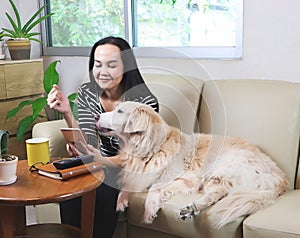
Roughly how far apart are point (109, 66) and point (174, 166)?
54 centimetres

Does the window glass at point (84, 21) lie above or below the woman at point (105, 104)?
above

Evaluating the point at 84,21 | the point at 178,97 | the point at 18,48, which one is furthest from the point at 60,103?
the point at 84,21

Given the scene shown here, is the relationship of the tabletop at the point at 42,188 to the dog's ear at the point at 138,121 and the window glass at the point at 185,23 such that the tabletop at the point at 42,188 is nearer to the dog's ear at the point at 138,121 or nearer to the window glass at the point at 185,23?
the dog's ear at the point at 138,121

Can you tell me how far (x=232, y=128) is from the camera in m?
2.15

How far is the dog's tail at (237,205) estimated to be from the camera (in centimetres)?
170

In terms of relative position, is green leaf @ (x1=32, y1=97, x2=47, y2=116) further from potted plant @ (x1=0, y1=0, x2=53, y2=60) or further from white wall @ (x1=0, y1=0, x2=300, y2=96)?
white wall @ (x1=0, y1=0, x2=300, y2=96)

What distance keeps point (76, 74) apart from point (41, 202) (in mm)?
1791

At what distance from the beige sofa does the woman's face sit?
28 centimetres

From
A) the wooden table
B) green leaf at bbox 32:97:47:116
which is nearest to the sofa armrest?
the wooden table

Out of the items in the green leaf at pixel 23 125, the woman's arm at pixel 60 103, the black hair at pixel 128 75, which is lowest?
the green leaf at pixel 23 125

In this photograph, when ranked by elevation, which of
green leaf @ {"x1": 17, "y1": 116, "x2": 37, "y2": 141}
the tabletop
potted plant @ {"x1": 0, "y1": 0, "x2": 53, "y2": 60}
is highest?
potted plant @ {"x1": 0, "y1": 0, "x2": 53, "y2": 60}

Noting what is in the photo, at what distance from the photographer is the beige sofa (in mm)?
1687

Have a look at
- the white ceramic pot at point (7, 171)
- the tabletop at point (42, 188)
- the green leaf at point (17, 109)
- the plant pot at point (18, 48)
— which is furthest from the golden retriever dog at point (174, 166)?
the plant pot at point (18, 48)

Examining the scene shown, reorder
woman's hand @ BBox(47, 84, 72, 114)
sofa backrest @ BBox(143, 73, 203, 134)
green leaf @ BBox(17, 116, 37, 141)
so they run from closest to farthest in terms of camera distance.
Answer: woman's hand @ BBox(47, 84, 72, 114) → sofa backrest @ BBox(143, 73, 203, 134) → green leaf @ BBox(17, 116, 37, 141)
